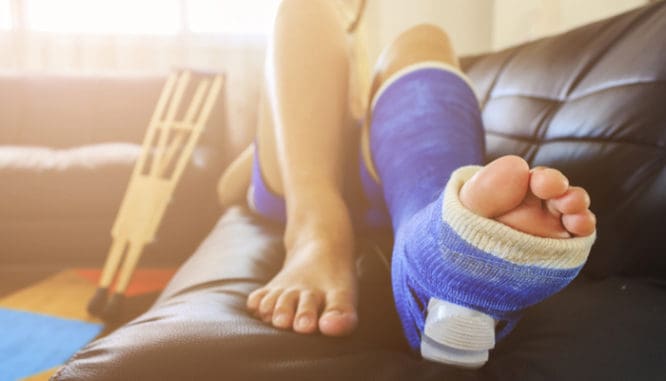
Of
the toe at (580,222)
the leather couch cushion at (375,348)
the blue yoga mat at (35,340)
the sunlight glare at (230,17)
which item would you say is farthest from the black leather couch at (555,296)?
the sunlight glare at (230,17)

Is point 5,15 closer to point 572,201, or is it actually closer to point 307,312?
point 307,312

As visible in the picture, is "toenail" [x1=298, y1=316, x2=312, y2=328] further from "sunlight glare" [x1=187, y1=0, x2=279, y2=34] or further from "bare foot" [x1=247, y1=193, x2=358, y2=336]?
"sunlight glare" [x1=187, y1=0, x2=279, y2=34]

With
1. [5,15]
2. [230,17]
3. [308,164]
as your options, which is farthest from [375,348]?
[5,15]

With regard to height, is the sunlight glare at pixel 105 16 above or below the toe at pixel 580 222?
below

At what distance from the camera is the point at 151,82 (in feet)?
8.01

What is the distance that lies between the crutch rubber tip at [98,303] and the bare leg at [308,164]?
820 millimetres

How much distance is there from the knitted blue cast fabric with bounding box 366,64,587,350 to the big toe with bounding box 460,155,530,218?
11 mm

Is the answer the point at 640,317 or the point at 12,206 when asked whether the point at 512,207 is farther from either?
the point at 12,206

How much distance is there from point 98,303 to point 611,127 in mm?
1320

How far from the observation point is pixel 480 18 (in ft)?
8.21

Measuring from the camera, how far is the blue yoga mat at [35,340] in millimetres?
1146

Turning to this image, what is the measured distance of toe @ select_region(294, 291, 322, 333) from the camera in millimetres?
502

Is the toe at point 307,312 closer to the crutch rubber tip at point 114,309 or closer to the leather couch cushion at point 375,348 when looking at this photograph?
the leather couch cushion at point 375,348

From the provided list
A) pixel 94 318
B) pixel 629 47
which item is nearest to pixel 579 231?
pixel 629 47
